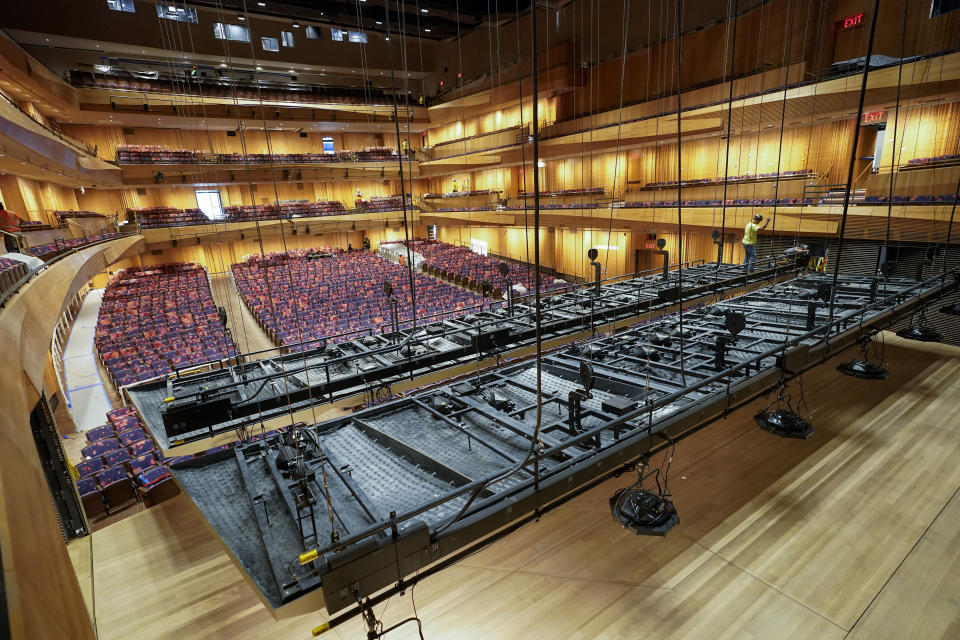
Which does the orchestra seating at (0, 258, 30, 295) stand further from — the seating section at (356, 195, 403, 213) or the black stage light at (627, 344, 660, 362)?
the seating section at (356, 195, 403, 213)

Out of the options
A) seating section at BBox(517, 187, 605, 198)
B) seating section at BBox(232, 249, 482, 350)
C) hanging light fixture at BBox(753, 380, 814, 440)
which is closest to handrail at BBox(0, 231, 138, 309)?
seating section at BBox(232, 249, 482, 350)

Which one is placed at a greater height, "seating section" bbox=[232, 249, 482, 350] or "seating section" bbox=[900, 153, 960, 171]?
"seating section" bbox=[900, 153, 960, 171]

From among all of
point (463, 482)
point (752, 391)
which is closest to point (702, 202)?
point (752, 391)

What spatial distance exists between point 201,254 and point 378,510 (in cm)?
2431

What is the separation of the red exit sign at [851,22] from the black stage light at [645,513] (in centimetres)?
1422

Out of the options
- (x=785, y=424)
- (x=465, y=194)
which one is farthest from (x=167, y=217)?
(x=785, y=424)

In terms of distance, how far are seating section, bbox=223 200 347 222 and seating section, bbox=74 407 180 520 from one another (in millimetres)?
16726

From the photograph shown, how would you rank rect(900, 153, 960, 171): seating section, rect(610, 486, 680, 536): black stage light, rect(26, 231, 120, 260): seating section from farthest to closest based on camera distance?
rect(900, 153, 960, 171): seating section < rect(26, 231, 120, 260): seating section < rect(610, 486, 680, 536): black stage light

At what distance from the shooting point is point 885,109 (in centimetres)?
1101

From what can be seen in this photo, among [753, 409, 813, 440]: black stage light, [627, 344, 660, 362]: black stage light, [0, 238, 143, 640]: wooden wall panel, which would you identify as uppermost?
[0, 238, 143, 640]: wooden wall panel

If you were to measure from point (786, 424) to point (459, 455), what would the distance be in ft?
9.07

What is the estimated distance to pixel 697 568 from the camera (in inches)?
171

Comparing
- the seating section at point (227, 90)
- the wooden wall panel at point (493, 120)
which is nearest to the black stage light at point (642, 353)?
the wooden wall panel at point (493, 120)

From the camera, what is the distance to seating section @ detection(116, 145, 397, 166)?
20.0 metres
